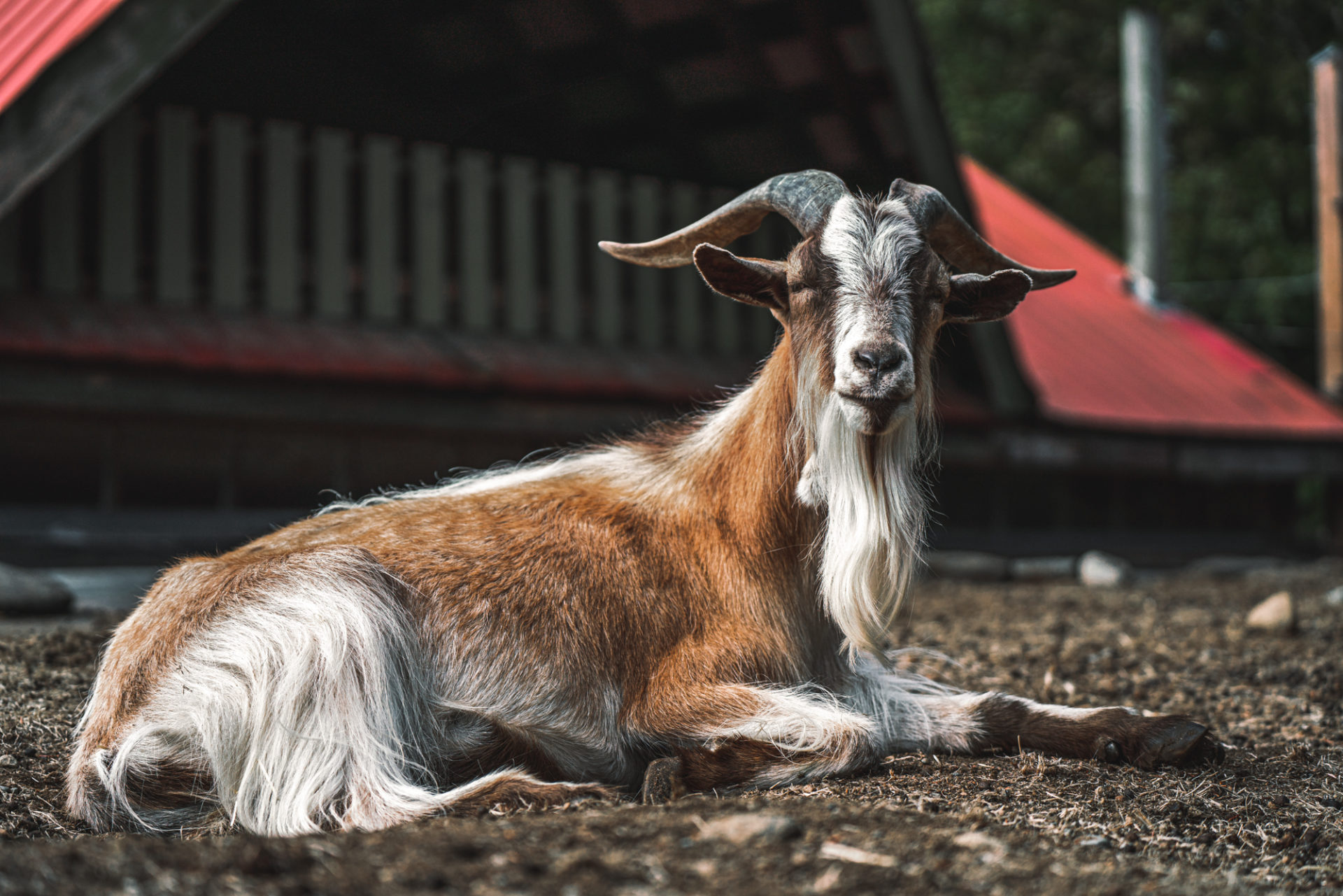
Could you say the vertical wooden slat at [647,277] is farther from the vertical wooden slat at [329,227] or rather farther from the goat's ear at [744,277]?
the goat's ear at [744,277]

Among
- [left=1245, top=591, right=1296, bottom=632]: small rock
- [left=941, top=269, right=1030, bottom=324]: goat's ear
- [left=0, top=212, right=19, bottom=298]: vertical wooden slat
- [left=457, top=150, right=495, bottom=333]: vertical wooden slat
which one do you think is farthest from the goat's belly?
[left=457, top=150, right=495, bottom=333]: vertical wooden slat

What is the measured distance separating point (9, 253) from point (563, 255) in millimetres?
3449

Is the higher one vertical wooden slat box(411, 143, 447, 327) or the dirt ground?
vertical wooden slat box(411, 143, 447, 327)

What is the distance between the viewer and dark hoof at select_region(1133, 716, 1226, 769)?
3.27m

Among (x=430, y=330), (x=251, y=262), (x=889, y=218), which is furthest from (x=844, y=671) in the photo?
(x=251, y=262)

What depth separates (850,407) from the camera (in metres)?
3.15

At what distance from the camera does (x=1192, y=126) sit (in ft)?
68.3

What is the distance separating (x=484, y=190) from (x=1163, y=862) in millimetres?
6389

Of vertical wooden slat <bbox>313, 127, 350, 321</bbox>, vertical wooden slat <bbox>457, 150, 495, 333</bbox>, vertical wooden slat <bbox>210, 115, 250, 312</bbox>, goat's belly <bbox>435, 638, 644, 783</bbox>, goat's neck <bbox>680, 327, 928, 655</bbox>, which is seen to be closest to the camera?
goat's belly <bbox>435, 638, 644, 783</bbox>

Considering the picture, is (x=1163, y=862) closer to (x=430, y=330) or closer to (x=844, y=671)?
(x=844, y=671)

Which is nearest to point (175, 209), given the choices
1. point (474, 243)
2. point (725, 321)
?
point (474, 243)

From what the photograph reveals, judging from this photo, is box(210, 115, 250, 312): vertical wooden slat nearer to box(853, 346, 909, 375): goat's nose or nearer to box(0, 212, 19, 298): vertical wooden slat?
box(0, 212, 19, 298): vertical wooden slat

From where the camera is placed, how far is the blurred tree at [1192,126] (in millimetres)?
19578

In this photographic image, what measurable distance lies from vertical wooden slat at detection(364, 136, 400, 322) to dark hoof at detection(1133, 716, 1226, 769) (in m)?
5.50
